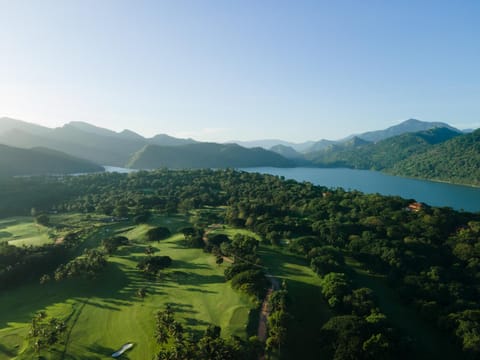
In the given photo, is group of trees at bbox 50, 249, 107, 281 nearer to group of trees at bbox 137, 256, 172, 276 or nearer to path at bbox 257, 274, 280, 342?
group of trees at bbox 137, 256, 172, 276

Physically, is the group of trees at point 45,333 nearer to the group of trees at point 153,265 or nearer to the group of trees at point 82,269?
the group of trees at point 82,269

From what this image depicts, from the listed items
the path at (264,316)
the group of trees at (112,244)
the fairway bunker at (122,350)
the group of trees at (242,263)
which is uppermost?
the group of trees at (242,263)

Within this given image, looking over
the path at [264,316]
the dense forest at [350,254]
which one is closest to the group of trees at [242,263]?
the dense forest at [350,254]

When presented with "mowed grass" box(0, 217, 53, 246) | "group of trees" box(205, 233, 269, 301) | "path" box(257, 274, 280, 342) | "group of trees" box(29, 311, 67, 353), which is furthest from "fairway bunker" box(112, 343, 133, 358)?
"mowed grass" box(0, 217, 53, 246)

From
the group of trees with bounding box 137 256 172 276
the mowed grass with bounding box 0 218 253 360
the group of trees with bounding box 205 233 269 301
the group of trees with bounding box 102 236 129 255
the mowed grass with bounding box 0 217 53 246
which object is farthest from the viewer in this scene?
the mowed grass with bounding box 0 217 53 246

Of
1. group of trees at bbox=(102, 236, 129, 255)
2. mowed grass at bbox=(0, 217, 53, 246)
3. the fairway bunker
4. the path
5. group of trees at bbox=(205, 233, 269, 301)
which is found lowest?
mowed grass at bbox=(0, 217, 53, 246)

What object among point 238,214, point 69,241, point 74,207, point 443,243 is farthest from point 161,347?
point 74,207
